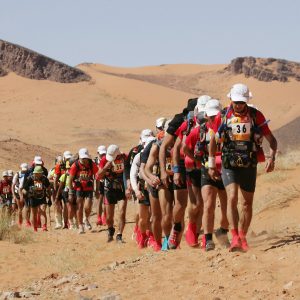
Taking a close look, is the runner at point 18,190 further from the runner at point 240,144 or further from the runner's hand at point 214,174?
the runner at point 240,144

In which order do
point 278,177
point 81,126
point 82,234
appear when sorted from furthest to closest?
point 81,126, point 278,177, point 82,234

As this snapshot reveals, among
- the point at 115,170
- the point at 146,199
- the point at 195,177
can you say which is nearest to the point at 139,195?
the point at 146,199

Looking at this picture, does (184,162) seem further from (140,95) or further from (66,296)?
(140,95)

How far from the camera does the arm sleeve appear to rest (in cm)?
1193

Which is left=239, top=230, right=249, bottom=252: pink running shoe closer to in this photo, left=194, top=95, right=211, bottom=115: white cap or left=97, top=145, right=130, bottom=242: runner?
left=194, top=95, right=211, bottom=115: white cap

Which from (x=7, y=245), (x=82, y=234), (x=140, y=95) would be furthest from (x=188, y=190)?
(x=140, y=95)

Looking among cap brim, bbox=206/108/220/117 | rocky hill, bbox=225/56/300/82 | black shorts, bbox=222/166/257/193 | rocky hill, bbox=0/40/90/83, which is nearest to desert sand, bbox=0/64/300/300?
black shorts, bbox=222/166/257/193

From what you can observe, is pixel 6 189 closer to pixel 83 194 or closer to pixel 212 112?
pixel 83 194

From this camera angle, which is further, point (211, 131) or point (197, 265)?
point (211, 131)

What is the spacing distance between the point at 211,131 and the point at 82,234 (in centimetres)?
885

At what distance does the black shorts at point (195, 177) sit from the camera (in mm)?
9922

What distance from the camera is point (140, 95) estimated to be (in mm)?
85438

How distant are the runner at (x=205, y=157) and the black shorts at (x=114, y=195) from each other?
4.86 meters

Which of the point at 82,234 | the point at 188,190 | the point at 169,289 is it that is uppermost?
the point at 188,190
